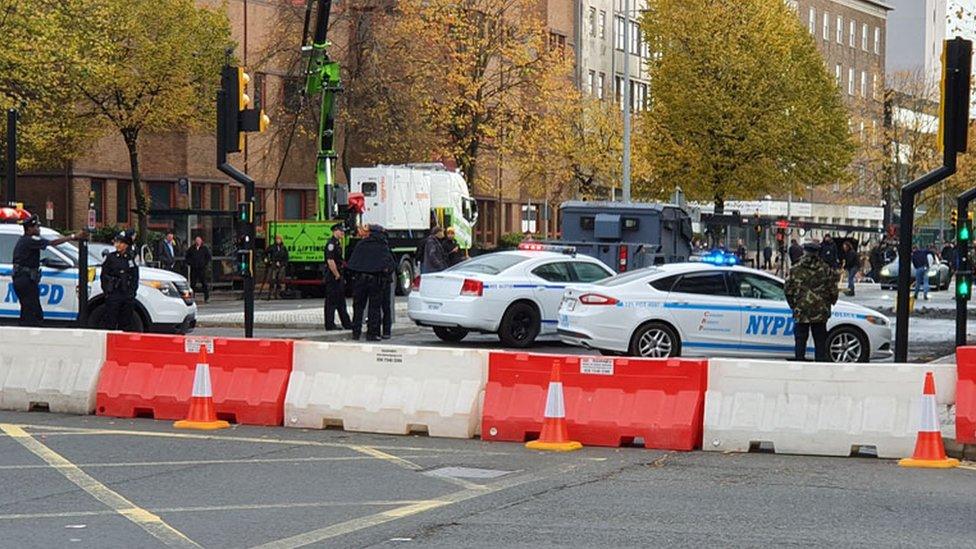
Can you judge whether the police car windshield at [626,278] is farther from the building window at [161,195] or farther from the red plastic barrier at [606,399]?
the building window at [161,195]

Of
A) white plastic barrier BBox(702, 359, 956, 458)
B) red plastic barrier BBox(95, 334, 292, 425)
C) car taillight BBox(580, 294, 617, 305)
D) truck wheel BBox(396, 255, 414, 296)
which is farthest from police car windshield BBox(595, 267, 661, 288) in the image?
truck wheel BBox(396, 255, 414, 296)

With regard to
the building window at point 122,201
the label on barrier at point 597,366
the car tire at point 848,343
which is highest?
the building window at point 122,201

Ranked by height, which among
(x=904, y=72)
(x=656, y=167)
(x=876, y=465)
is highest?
(x=904, y=72)

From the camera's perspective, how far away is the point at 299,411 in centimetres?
1475

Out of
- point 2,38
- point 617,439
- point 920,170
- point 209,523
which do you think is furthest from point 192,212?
point 920,170

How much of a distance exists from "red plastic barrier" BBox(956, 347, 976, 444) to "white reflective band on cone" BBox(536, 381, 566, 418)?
3.07 metres

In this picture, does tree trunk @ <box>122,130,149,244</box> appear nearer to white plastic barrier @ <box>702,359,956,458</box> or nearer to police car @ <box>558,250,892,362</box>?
police car @ <box>558,250,892,362</box>

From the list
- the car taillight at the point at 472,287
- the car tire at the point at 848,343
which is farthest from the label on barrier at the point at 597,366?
the car taillight at the point at 472,287

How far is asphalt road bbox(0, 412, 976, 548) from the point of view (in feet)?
30.3

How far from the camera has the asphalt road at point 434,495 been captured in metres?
9.25

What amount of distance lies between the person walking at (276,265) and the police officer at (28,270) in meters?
18.2

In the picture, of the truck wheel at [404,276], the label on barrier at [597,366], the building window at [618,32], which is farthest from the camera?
the building window at [618,32]

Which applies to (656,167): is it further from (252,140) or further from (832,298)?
(832,298)

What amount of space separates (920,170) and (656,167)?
26.3m
